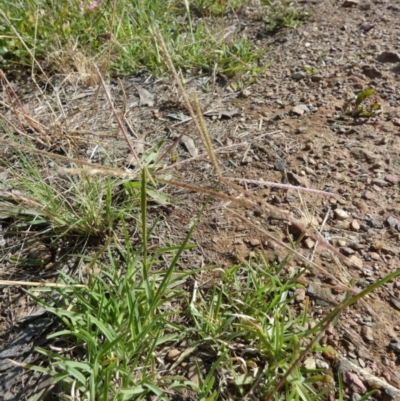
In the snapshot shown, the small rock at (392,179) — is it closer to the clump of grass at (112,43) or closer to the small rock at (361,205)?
the small rock at (361,205)

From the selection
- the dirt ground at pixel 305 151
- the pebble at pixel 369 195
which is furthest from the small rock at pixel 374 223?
the pebble at pixel 369 195

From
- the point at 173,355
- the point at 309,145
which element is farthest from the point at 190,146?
the point at 173,355

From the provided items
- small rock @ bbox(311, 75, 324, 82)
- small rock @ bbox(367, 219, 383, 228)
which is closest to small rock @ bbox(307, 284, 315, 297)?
small rock @ bbox(367, 219, 383, 228)

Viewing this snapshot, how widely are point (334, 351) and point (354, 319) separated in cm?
16

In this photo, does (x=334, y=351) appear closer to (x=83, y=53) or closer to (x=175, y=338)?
(x=175, y=338)

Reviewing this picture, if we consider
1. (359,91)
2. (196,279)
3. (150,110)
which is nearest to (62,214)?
(196,279)

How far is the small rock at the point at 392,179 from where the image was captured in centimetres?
169

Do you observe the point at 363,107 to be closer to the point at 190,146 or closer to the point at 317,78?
the point at 317,78

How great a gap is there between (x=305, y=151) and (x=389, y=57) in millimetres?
954

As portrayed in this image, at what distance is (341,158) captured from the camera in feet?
5.92

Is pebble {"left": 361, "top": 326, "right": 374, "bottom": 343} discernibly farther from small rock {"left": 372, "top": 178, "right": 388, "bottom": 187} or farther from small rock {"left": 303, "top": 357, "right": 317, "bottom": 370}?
small rock {"left": 372, "top": 178, "right": 388, "bottom": 187}

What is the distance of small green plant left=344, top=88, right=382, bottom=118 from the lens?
1.98 meters

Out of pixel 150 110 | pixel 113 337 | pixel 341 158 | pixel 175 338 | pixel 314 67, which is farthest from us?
pixel 314 67

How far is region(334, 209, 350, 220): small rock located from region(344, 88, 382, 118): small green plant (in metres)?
0.64
